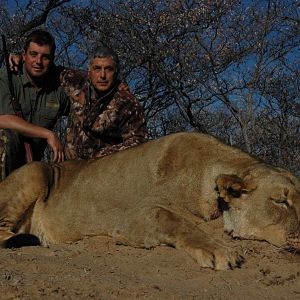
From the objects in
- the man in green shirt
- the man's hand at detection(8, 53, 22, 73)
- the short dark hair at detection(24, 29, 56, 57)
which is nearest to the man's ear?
the man in green shirt

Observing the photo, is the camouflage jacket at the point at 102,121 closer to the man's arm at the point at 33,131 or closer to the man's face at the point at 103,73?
the man's face at the point at 103,73

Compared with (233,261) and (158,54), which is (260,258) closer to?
(233,261)

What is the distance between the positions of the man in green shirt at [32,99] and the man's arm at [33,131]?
1cm

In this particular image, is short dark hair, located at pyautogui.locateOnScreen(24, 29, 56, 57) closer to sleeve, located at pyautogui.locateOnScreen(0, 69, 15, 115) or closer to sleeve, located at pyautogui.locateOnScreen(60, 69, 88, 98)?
sleeve, located at pyautogui.locateOnScreen(60, 69, 88, 98)

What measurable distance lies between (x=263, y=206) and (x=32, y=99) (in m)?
3.52

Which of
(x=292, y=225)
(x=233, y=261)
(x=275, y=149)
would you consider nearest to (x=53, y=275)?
(x=233, y=261)

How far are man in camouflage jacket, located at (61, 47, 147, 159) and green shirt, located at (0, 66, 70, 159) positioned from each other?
0.39 meters

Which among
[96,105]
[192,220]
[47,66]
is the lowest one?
[192,220]

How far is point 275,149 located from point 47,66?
26.3 feet

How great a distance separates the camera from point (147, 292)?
2.97m

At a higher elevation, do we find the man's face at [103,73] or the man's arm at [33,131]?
the man's face at [103,73]

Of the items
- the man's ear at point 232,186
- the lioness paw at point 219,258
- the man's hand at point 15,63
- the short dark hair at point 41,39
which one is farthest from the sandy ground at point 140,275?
the man's hand at point 15,63

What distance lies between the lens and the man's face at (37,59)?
6266 mm

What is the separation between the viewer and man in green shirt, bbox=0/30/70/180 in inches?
243
